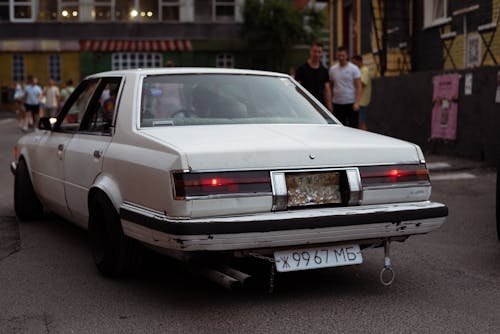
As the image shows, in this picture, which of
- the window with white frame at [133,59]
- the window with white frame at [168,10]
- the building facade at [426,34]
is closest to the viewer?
the building facade at [426,34]

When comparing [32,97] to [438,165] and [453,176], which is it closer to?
[438,165]

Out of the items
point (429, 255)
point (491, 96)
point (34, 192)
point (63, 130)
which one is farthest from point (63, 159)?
point (491, 96)

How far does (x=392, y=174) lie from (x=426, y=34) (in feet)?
50.7

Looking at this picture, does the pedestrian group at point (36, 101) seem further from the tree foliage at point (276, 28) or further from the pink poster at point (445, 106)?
the tree foliage at point (276, 28)

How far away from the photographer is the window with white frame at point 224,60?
45344mm

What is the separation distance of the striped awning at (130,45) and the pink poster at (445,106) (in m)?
30.8

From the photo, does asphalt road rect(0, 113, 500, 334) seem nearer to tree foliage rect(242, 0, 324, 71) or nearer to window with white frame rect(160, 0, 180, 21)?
tree foliage rect(242, 0, 324, 71)

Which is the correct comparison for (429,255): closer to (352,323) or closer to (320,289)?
(320,289)

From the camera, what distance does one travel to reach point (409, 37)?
20484mm

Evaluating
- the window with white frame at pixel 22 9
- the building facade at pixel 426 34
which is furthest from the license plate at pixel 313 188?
the window with white frame at pixel 22 9

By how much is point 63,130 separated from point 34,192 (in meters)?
1.07

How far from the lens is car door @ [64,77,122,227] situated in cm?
572

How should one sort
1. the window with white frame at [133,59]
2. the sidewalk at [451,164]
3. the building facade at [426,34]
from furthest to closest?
the window with white frame at [133,59] < the building facade at [426,34] < the sidewalk at [451,164]

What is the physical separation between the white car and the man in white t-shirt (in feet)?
22.2
